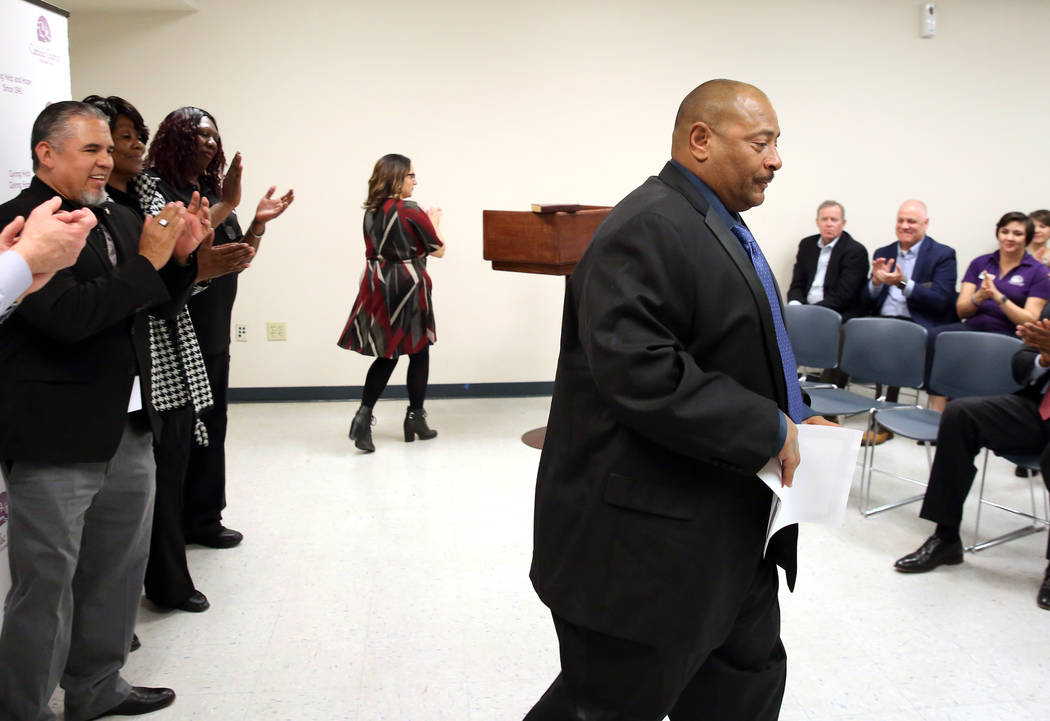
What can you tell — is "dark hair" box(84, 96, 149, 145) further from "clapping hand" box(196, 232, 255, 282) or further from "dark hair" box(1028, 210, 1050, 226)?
"dark hair" box(1028, 210, 1050, 226)

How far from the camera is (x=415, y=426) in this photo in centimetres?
486

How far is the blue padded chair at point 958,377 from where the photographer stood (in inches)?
144

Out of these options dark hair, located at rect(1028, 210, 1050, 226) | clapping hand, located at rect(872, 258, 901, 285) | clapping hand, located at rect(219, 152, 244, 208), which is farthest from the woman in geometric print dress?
dark hair, located at rect(1028, 210, 1050, 226)

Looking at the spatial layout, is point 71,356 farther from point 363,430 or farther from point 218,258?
point 363,430

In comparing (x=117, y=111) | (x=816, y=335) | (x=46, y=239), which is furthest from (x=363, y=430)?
(x=46, y=239)

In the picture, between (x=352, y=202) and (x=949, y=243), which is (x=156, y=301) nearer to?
(x=352, y=202)

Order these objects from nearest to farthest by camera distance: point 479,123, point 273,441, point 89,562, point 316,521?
point 89,562
point 316,521
point 273,441
point 479,123

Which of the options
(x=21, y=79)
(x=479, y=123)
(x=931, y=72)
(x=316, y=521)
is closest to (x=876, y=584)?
(x=316, y=521)

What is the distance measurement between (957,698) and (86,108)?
2788 millimetres

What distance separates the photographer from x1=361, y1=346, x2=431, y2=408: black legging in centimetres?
472

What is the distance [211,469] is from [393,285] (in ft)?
5.67

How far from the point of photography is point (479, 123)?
18.8 ft

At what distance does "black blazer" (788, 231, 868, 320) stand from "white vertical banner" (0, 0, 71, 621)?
4949 mm

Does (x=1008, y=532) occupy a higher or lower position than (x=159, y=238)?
lower
